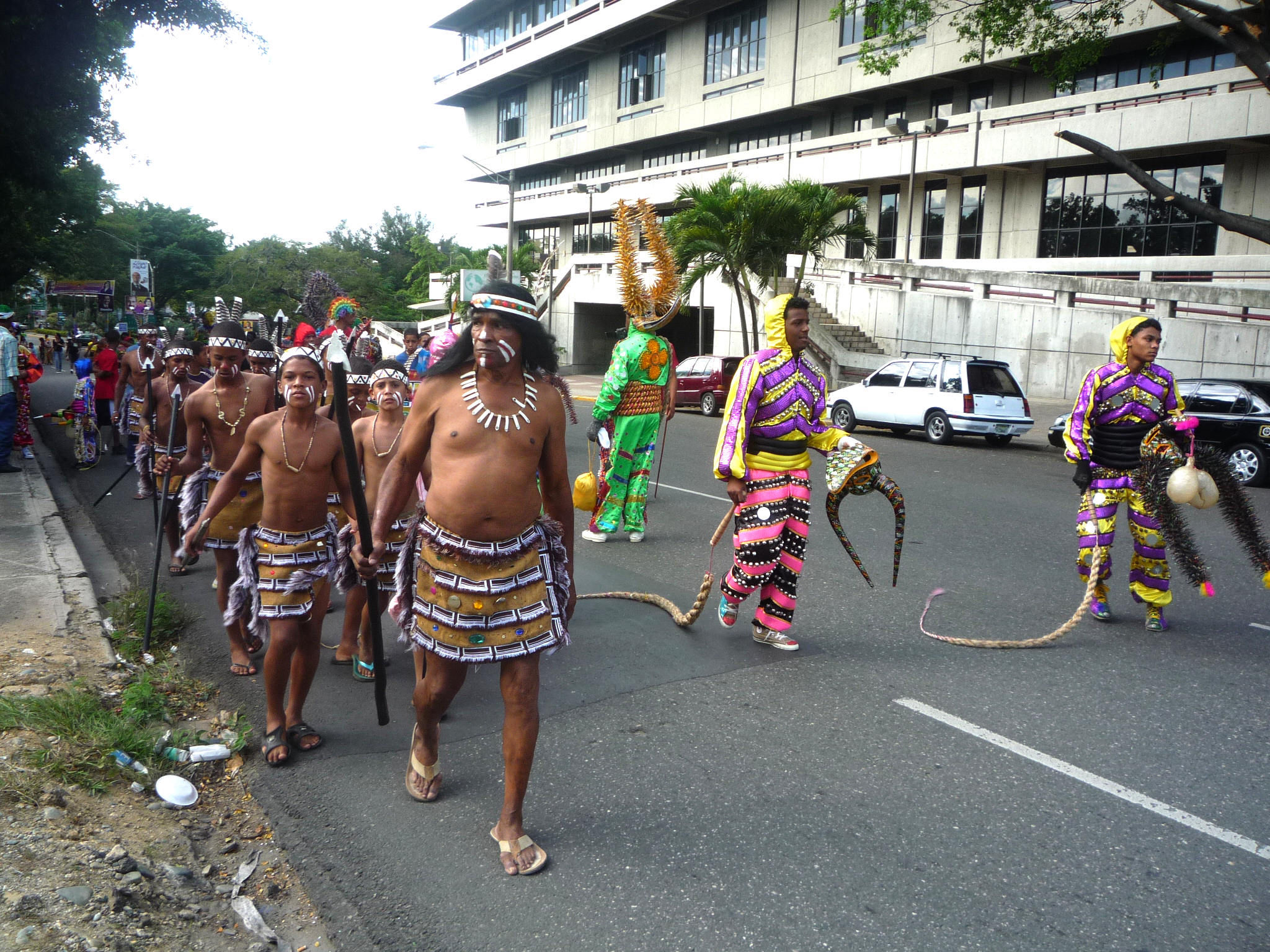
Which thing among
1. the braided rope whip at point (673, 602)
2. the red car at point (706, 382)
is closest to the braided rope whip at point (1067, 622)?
the braided rope whip at point (673, 602)

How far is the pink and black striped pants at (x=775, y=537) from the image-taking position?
5633 mm

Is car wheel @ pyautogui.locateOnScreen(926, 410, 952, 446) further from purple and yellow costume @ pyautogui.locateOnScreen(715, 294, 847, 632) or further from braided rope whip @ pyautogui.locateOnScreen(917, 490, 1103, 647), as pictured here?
purple and yellow costume @ pyautogui.locateOnScreen(715, 294, 847, 632)

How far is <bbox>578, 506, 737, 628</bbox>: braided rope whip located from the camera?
5.98m

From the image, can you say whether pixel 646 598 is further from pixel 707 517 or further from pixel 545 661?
pixel 707 517

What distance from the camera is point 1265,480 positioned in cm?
1318

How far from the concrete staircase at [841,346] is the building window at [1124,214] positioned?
22.6ft

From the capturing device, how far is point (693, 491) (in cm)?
1167

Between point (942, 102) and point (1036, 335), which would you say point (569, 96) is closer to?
point (942, 102)

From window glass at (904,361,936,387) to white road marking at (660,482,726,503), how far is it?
852 cm

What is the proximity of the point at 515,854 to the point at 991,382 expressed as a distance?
16.6 metres

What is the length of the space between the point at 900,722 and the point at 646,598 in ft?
7.78

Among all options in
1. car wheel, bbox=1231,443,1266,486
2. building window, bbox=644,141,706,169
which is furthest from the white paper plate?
building window, bbox=644,141,706,169

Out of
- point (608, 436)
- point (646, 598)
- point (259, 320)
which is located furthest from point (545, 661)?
point (259, 320)

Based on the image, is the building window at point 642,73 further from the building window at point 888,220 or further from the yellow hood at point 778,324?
the yellow hood at point 778,324
